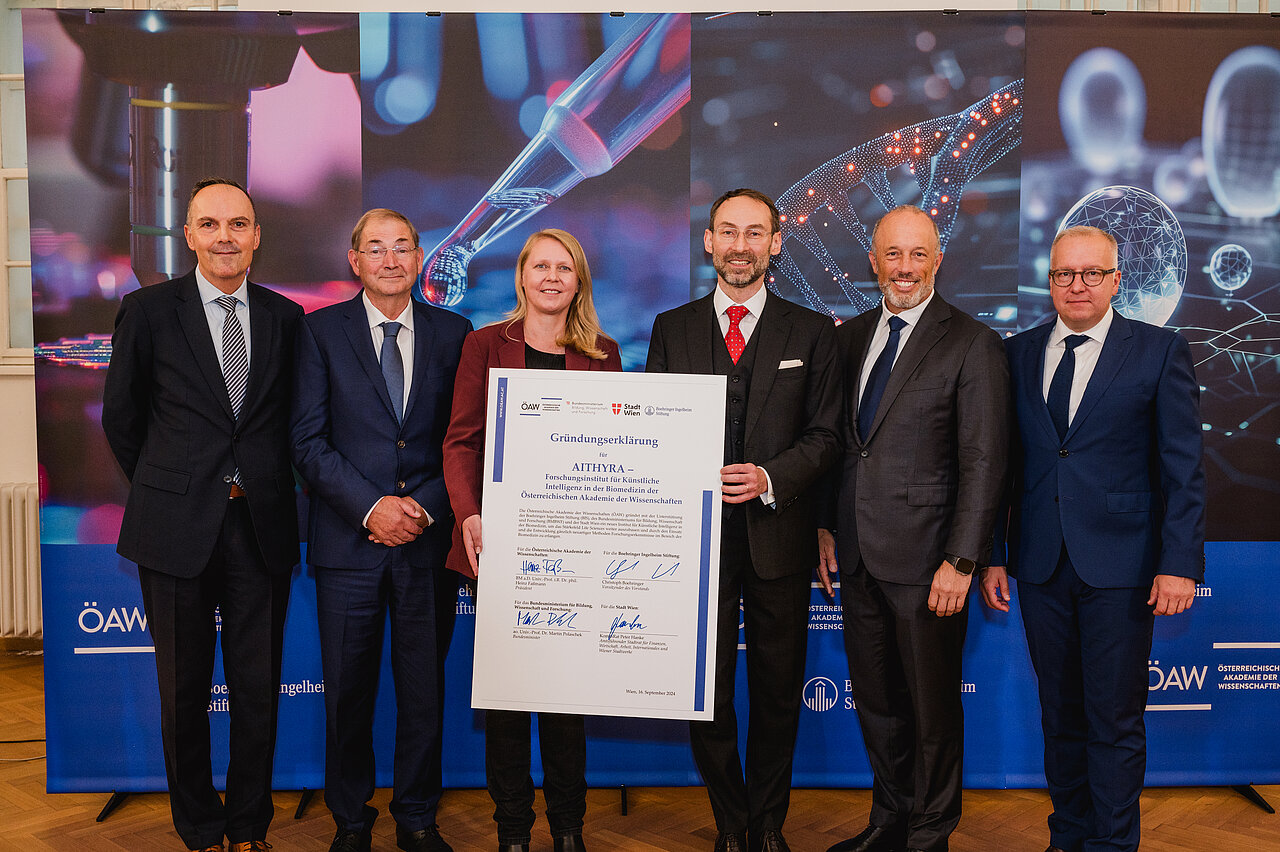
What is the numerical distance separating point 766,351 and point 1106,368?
1.02 meters

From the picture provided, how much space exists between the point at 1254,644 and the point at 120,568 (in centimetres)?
453

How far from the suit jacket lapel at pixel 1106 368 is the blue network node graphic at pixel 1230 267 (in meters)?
1.19

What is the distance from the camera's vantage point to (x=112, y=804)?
3.35 metres

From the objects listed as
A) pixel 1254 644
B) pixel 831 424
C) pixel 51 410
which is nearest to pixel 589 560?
pixel 831 424

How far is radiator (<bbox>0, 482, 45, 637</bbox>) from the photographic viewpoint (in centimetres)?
474

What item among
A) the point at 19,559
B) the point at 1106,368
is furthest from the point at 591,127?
the point at 19,559

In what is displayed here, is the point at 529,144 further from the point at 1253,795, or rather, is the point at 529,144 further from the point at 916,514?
the point at 1253,795

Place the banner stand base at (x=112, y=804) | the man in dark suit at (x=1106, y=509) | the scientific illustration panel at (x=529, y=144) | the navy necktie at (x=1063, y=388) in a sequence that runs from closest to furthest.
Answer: the man in dark suit at (x=1106, y=509) < the navy necktie at (x=1063, y=388) < the banner stand base at (x=112, y=804) < the scientific illustration panel at (x=529, y=144)

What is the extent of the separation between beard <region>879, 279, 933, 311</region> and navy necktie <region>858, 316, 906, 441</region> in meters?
0.05

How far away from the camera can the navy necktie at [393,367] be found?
2.87 metres

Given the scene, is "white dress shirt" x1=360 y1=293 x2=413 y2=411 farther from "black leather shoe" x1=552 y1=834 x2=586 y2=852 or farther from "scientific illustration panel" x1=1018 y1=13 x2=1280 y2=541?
"scientific illustration panel" x1=1018 y1=13 x2=1280 y2=541

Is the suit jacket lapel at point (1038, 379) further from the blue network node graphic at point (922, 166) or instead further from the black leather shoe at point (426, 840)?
the black leather shoe at point (426, 840)
